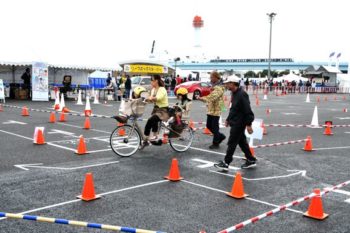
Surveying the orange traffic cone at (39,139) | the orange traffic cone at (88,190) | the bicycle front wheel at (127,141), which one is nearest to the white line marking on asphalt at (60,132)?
the orange traffic cone at (39,139)

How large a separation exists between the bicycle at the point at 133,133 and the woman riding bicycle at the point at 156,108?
12 centimetres

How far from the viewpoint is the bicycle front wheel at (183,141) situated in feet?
33.5

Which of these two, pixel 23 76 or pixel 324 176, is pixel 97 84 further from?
pixel 324 176

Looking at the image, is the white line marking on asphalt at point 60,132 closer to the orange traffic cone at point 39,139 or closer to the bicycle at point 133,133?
the orange traffic cone at point 39,139

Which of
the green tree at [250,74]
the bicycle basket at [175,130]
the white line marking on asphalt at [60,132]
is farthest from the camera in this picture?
the green tree at [250,74]

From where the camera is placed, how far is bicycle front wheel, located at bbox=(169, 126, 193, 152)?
10.2m

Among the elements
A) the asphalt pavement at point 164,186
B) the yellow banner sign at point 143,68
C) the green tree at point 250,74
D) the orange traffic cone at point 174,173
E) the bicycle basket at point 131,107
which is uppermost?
the green tree at point 250,74

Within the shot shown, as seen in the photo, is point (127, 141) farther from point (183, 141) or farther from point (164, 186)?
point (164, 186)

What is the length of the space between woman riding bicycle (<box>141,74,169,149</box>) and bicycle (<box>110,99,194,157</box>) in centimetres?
12

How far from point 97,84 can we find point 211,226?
36.0 m

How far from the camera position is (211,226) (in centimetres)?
527

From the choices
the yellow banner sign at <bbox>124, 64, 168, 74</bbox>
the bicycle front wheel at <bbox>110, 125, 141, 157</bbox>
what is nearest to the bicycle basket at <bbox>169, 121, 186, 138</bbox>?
the bicycle front wheel at <bbox>110, 125, 141, 157</bbox>

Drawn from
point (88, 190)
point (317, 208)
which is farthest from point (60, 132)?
point (317, 208)

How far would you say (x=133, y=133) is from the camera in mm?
9594
